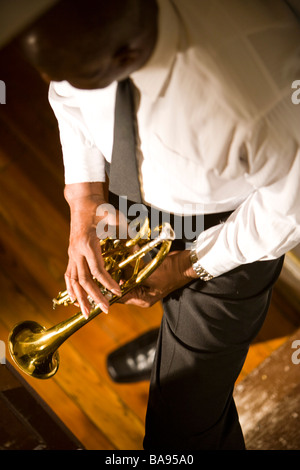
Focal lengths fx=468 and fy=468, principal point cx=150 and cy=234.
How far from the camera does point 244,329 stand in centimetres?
130

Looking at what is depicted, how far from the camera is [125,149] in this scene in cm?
102

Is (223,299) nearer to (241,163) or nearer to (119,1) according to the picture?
(241,163)

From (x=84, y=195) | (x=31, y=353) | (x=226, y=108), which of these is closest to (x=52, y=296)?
(x=31, y=353)

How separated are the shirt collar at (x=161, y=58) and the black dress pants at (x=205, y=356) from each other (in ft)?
1.92

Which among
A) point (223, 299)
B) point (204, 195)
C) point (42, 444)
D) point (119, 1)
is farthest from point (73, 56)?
point (42, 444)

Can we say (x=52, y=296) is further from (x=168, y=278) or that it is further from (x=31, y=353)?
(x=168, y=278)

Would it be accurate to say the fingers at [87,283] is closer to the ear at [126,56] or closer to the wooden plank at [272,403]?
the ear at [126,56]

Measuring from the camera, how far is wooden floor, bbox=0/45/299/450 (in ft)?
6.12

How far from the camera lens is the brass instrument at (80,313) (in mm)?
1220

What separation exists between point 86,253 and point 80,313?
17 centimetres

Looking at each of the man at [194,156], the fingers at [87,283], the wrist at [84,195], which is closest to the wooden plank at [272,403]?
the man at [194,156]

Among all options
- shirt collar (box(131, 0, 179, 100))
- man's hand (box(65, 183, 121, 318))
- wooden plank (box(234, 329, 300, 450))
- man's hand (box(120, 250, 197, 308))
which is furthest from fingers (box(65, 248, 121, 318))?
wooden plank (box(234, 329, 300, 450))

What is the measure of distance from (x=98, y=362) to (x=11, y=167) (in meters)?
0.91

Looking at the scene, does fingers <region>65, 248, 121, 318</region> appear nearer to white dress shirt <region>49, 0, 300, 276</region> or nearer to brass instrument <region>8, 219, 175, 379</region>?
brass instrument <region>8, 219, 175, 379</region>
